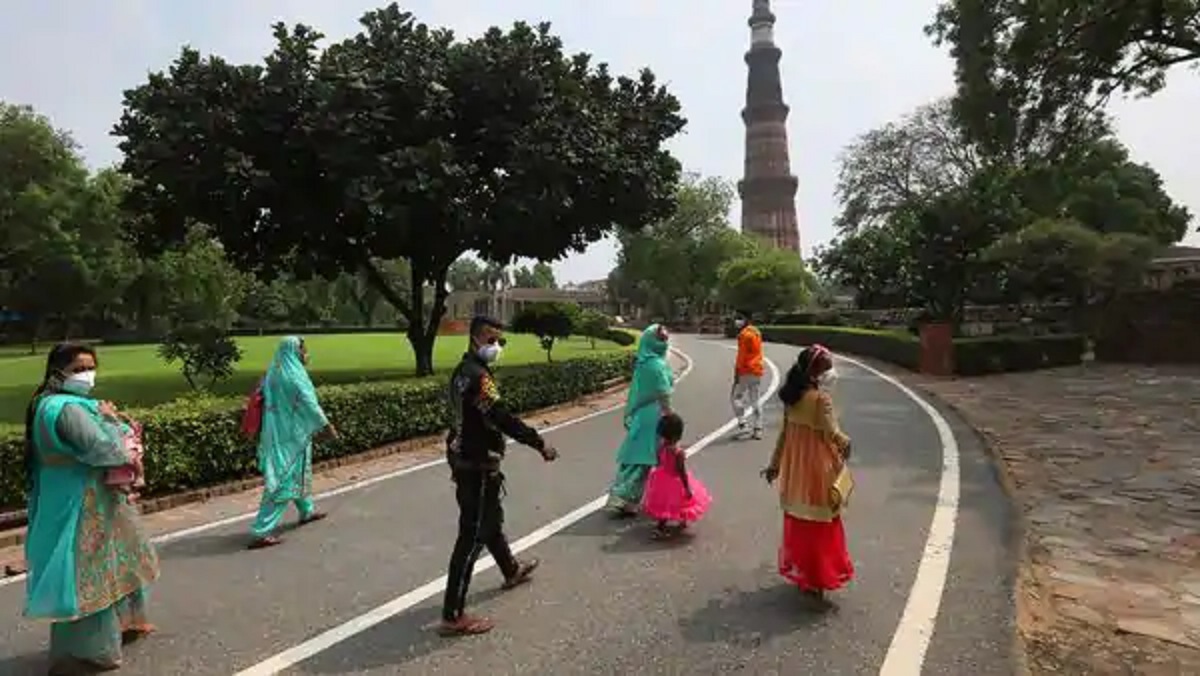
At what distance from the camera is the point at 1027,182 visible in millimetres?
28594

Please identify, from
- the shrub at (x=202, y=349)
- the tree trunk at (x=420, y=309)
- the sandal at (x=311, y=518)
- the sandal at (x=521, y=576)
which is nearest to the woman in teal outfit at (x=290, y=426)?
the sandal at (x=311, y=518)

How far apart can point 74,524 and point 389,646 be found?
5.66 feet

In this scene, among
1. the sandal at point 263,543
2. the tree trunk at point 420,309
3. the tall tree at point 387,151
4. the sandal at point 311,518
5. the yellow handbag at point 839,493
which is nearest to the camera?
the yellow handbag at point 839,493

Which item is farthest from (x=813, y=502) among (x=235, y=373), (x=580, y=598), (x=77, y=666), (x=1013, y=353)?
(x=1013, y=353)

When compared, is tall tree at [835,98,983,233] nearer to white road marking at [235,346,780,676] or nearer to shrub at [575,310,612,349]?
shrub at [575,310,612,349]

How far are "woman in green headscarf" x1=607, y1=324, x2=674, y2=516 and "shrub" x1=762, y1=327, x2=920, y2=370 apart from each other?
18.0 meters

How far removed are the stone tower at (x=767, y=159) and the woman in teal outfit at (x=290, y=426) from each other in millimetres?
87867

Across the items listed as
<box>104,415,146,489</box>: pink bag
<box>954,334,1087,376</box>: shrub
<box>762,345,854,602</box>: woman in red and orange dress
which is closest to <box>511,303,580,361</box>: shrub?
<box>954,334,1087,376</box>: shrub

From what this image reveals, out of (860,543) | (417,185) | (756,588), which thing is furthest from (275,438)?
(417,185)

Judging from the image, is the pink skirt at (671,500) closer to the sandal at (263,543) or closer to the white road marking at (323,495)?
the sandal at (263,543)

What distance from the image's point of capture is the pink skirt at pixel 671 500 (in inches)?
282

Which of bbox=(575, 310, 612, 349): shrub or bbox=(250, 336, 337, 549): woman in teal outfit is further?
bbox=(575, 310, 612, 349): shrub

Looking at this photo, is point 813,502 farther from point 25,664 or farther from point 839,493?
point 25,664

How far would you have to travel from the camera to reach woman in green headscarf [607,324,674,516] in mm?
7777
